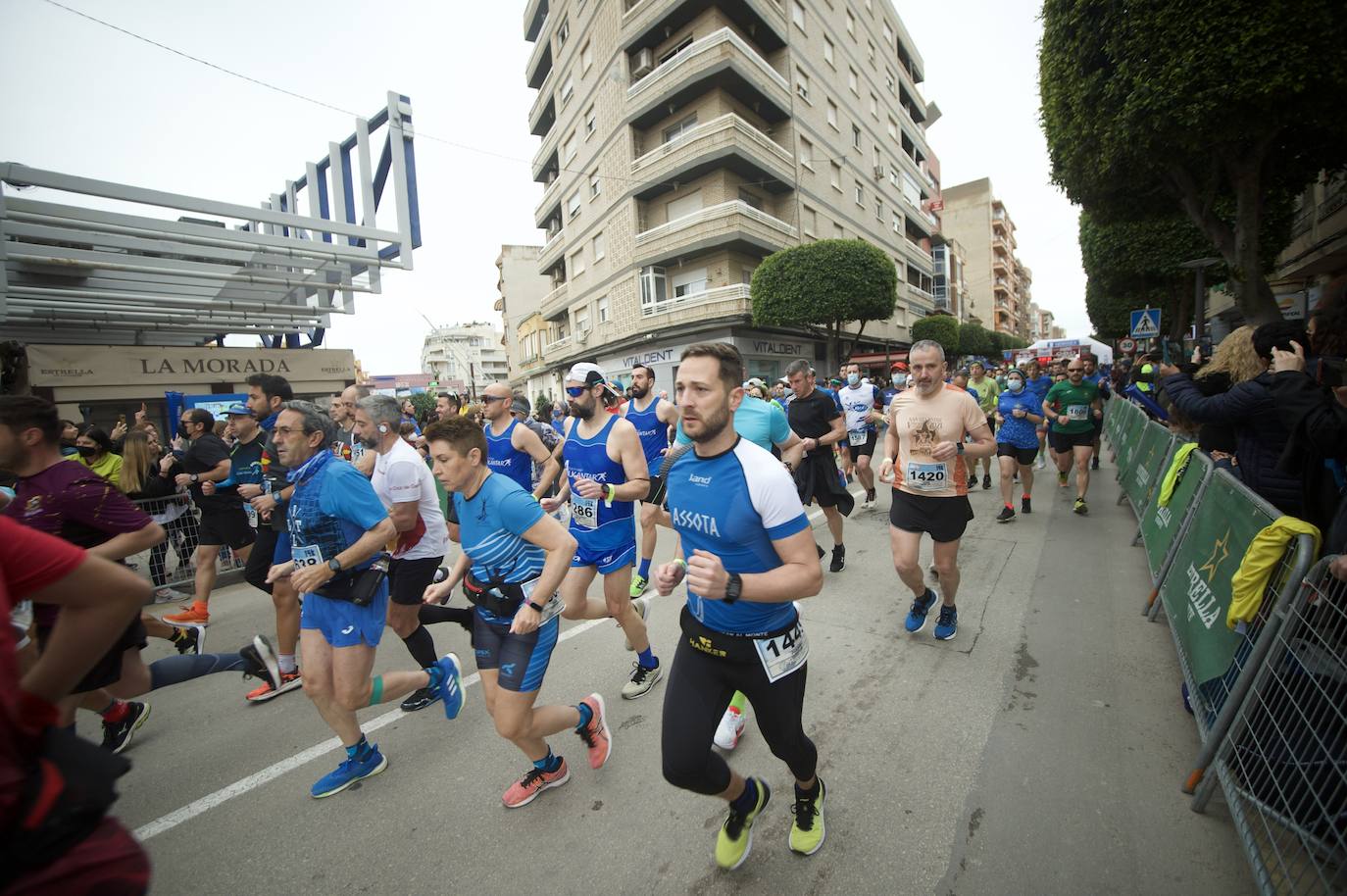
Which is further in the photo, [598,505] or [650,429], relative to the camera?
[650,429]

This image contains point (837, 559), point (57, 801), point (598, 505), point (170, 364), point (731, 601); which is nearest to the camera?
point (57, 801)

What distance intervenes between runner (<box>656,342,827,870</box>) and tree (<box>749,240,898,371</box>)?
19.0 m

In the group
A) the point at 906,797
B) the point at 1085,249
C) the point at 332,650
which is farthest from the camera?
the point at 1085,249

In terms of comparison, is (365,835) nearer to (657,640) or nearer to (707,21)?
(657,640)

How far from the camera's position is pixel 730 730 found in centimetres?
285

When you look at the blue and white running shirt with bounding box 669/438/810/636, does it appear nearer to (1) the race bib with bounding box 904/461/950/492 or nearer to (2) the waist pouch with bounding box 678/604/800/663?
(2) the waist pouch with bounding box 678/604/800/663

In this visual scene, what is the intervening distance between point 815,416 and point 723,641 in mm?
4084

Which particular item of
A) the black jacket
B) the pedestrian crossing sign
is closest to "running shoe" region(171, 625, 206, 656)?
the black jacket

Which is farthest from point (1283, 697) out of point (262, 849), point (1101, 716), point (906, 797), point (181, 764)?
point (181, 764)

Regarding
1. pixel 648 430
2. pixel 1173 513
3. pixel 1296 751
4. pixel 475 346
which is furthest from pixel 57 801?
pixel 475 346

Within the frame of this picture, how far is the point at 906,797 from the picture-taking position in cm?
240

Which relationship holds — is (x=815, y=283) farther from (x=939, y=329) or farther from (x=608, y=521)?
(x=608, y=521)

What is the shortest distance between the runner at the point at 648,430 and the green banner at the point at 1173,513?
167 inches

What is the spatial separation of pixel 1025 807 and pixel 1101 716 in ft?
3.41
